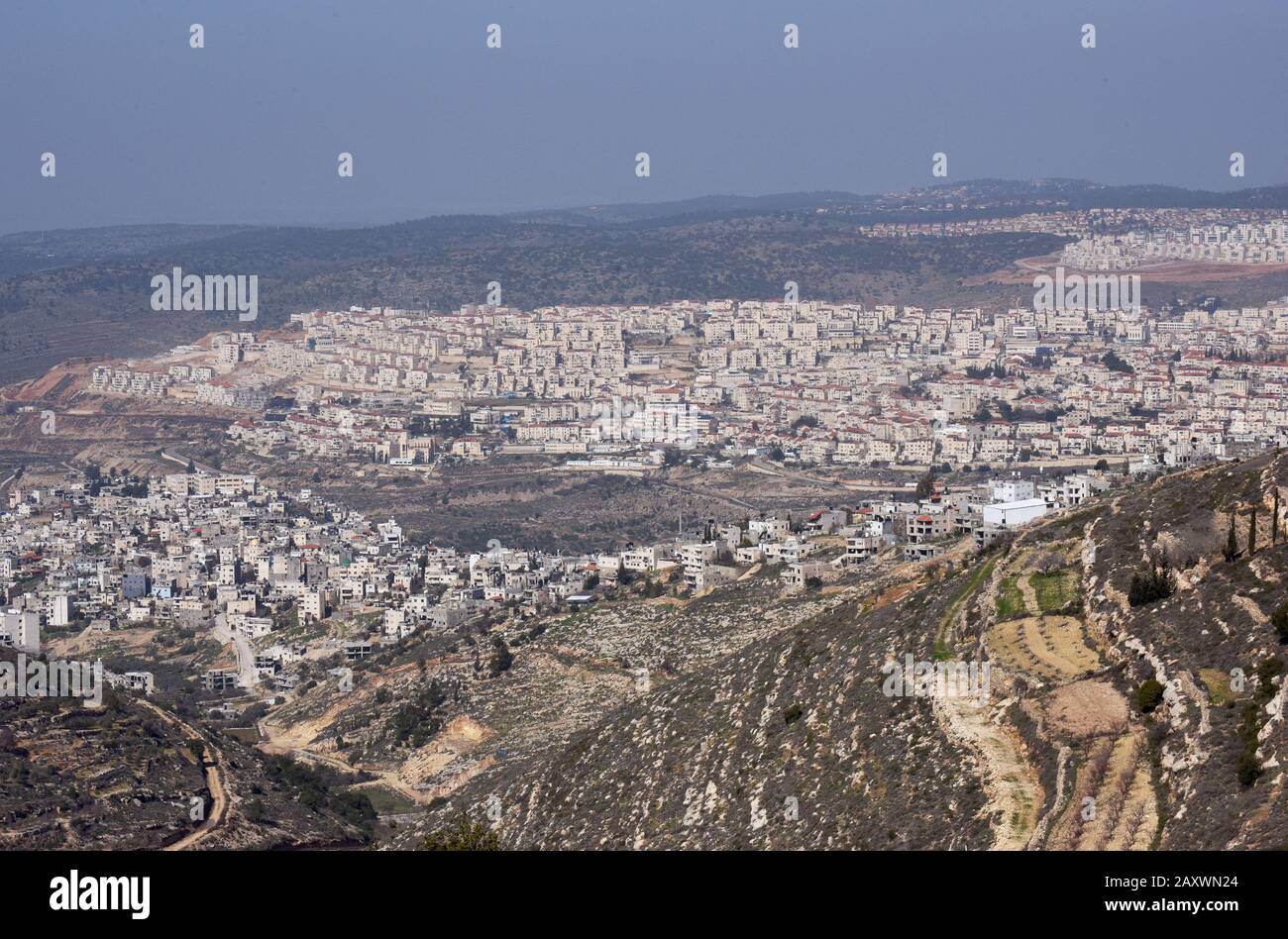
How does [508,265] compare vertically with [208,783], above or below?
above

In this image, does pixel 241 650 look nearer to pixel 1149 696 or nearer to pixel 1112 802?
pixel 1149 696

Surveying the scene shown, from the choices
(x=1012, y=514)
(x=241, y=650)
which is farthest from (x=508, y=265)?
(x=1012, y=514)

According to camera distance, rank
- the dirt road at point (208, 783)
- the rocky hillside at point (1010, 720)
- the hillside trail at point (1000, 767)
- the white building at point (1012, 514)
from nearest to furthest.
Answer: the rocky hillside at point (1010, 720) < the hillside trail at point (1000, 767) < the dirt road at point (208, 783) < the white building at point (1012, 514)

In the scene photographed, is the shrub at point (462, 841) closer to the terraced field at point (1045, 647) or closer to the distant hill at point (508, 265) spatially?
the terraced field at point (1045, 647)

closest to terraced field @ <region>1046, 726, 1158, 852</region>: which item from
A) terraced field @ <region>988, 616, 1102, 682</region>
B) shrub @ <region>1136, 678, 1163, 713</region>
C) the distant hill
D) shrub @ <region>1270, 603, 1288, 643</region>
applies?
shrub @ <region>1136, 678, 1163, 713</region>

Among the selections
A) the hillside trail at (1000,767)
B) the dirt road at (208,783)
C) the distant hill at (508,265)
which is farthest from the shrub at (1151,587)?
the distant hill at (508,265)

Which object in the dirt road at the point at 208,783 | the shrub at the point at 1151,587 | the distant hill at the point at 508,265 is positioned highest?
the distant hill at the point at 508,265

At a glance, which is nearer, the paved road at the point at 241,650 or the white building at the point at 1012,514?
the white building at the point at 1012,514

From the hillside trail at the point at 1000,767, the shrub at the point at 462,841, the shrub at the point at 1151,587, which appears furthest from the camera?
the shrub at the point at 1151,587

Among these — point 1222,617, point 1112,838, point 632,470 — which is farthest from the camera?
point 632,470

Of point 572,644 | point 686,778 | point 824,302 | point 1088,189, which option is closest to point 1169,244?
point 824,302
